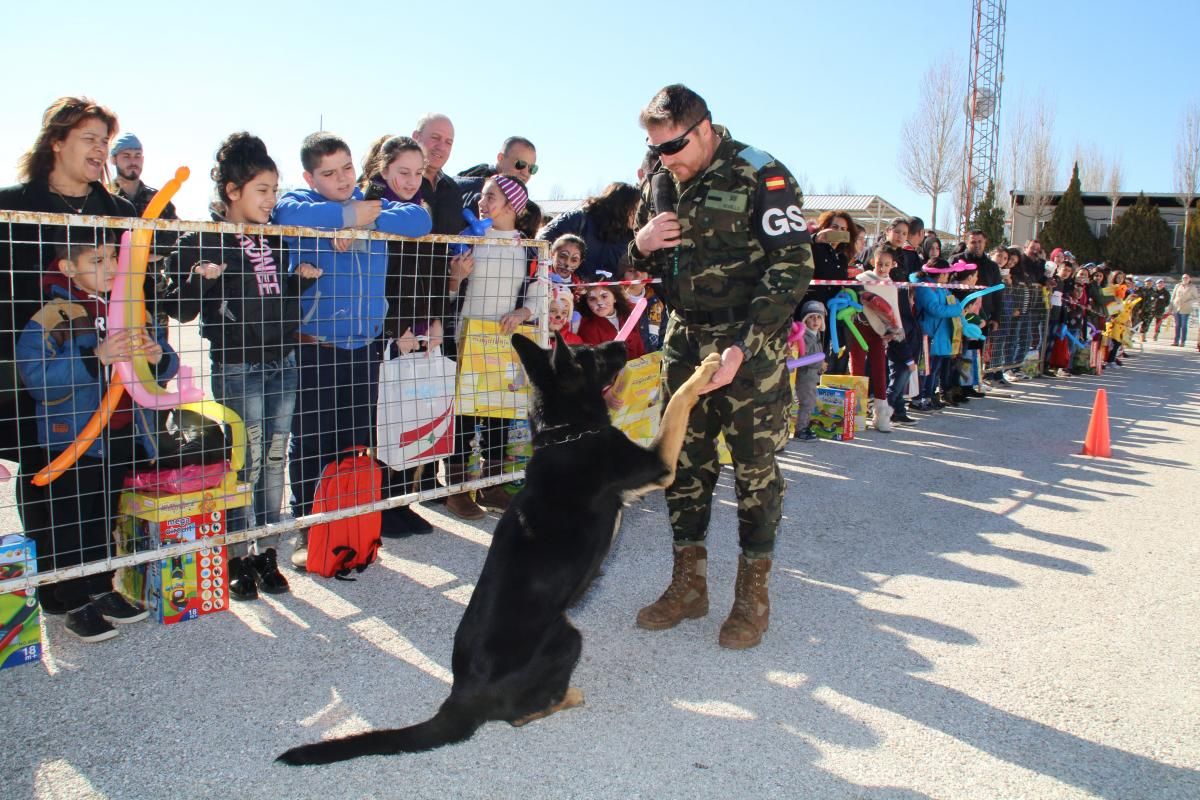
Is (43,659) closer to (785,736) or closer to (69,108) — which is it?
(69,108)

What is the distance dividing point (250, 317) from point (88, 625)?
1.48m

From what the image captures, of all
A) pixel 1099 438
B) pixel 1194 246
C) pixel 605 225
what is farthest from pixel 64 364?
pixel 1194 246

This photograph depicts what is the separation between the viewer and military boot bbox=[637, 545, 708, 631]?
3729 mm

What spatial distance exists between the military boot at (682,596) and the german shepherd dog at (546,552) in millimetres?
732

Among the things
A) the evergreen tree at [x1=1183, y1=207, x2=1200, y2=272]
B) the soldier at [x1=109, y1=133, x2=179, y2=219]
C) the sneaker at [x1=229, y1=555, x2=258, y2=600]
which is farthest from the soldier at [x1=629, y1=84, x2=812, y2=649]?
the evergreen tree at [x1=1183, y1=207, x2=1200, y2=272]

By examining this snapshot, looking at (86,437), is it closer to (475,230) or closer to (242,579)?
(242,579)

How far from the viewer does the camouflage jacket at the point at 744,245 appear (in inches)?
133

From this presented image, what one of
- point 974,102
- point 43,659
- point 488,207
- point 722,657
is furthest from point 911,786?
point 974,102

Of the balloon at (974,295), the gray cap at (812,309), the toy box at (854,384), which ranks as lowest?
the toy box at (854,384)

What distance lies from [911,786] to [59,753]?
2728 mm

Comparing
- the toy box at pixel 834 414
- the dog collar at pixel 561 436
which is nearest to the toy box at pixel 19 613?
the dog collar at pixel 561 436

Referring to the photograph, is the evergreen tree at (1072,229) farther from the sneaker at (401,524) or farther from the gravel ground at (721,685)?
the sneaker at (401,524)

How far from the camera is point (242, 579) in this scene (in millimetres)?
3926

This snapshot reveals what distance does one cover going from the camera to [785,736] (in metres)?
2.83
